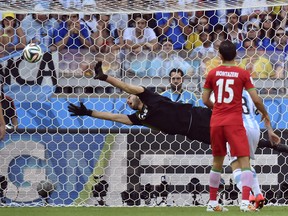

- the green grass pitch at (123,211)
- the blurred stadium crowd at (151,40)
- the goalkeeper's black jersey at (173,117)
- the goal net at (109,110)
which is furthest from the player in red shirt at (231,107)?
the blurred stadium crowd at (151,40)

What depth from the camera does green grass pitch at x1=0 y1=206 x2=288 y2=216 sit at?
349 inches

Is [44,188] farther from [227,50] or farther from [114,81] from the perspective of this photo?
[227,50]

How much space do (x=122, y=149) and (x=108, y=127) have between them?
1.16 feet

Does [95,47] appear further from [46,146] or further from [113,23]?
[46,146]

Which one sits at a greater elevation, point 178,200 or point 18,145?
point 18,145

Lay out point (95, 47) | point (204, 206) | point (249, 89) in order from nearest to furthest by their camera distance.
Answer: point (249, 89)
point (204, 206)
point (95, 47)

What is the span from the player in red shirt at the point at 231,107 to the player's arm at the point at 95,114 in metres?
1.66

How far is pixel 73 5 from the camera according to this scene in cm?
1054

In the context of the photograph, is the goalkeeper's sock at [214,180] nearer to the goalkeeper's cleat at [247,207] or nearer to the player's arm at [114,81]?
the goalkeeper's cleat at [247,207]

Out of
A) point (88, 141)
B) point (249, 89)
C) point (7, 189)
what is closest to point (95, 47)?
point (88, 141)

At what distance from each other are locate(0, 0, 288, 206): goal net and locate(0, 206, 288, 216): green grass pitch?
761 millimetres

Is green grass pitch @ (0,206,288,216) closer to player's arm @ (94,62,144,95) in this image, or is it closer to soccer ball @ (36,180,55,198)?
soccer ball @ (36,180,55,198)

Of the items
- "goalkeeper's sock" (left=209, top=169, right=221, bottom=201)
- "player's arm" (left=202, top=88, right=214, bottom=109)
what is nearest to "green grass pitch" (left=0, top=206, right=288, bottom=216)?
"goalkeeper's sock" (left=209, top=169, right=221, bottom=201)

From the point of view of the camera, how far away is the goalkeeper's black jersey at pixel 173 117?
10.0 meters
